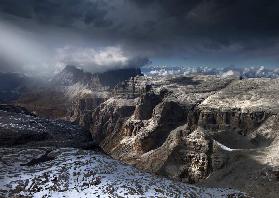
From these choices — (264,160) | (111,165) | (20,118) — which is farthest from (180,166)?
→ (111,165)

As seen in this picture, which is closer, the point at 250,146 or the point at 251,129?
the point at 250,146

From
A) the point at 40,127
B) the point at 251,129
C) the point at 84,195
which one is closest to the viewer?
the point at 84,195

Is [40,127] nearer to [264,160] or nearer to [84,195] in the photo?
[84,195]

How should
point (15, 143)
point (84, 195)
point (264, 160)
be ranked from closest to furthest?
point (84, 195) → point (15, 143) → point (264, 160)

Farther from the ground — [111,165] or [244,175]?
[111,165]

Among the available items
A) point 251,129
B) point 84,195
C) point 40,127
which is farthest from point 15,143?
point 251,129

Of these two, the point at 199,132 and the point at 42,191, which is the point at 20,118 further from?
the point at 199,132
